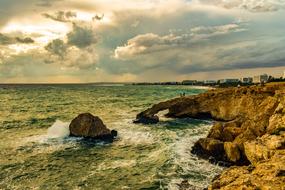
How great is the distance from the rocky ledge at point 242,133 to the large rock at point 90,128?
12791 mm

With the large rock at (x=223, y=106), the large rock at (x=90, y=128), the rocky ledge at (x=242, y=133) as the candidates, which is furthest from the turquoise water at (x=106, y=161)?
the large rock at (x=223, y=106)

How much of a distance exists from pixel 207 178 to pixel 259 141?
15.2 feet

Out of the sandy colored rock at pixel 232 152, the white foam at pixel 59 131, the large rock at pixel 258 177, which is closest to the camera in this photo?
the large rock at pixel 258 177

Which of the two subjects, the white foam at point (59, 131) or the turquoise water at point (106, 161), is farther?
the white foam at point (59, 131)

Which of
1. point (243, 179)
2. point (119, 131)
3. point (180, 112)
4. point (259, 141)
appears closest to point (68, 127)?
point (119, 131)

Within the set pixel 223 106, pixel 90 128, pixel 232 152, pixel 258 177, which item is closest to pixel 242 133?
pixel 232 152

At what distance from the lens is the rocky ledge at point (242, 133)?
14.6m

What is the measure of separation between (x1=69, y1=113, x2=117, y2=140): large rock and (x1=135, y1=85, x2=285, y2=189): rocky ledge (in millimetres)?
12791

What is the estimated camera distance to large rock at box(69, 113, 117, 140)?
38375mm

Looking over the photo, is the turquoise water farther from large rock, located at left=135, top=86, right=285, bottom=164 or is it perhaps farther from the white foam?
large rock, located at left=135, top=86, right=285, bottom=164

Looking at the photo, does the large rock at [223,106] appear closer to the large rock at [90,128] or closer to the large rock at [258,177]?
the large rock at [90,128]

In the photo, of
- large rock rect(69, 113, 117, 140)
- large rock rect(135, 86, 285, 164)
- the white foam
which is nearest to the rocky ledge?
large rock rect(135, 86, 285, 164)

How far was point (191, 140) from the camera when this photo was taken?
3644 centimetres

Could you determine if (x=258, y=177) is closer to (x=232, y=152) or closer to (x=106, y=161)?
(x=232, y=152)
